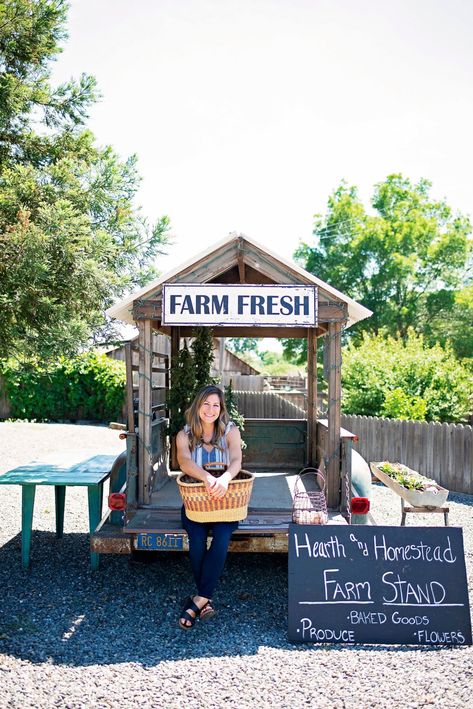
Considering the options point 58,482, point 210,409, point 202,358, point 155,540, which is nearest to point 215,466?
point 210,409

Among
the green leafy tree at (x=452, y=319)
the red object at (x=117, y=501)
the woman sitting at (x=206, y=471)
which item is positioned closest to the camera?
the woman sitting at (x=206, y=471)

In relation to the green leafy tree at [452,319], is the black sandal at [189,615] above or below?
below

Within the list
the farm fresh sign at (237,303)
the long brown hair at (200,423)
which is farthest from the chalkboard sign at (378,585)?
the farm fresh sign at (237,303)

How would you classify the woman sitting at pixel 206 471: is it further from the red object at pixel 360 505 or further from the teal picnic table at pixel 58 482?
the teal picnic table at pixel 58 482

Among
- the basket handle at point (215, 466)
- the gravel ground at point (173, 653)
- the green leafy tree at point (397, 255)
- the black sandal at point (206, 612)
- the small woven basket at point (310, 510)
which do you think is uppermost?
the green leafy tree at point (397, 255)

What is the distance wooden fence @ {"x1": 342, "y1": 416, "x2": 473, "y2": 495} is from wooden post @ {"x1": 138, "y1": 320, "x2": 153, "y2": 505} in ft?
23.6

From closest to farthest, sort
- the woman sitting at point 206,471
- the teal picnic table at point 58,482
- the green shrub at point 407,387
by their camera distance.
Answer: the woman sitting at point 206,471 < the teal picnic table at point 58,482 < the green shrub at point 407,387

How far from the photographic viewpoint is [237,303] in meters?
5.79

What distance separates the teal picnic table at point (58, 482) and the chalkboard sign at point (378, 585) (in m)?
2.48

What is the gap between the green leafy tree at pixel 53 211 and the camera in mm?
8203

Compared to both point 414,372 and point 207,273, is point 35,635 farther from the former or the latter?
point 414,372

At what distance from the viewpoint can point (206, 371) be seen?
311 inches

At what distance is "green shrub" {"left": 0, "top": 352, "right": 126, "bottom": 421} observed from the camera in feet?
72.5

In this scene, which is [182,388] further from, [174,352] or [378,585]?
[378,585]
